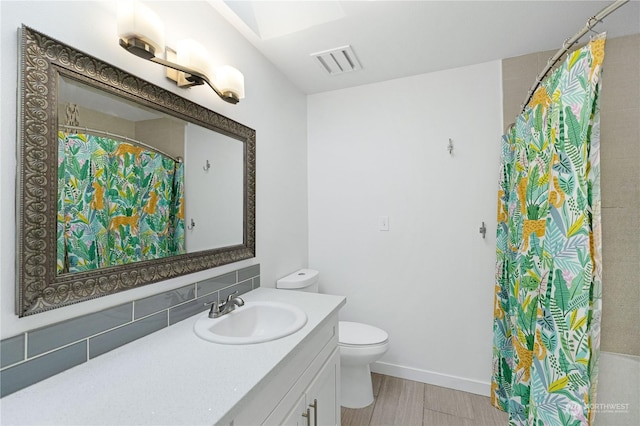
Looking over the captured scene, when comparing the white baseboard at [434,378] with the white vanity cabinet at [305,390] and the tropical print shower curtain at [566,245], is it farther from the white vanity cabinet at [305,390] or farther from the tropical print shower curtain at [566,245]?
the tropical print shower curtain at [566,245]

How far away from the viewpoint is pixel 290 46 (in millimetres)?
1782

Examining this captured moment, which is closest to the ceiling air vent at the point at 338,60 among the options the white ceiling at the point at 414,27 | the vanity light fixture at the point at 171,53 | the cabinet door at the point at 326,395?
the white ceiling at the point at 414,27

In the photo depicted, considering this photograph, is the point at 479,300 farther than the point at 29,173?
Yes

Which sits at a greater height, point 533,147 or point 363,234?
point 533,147

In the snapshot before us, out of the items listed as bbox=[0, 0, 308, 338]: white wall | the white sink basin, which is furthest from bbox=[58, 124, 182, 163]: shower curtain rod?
the white sink basin

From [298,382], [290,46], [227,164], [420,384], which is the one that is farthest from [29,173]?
[420,384]

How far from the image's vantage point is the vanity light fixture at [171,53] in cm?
92

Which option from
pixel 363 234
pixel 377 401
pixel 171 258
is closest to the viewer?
pixel 171 258

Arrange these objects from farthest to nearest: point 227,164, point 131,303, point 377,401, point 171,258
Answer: point 377,401 < point 227,164 < point 171,258 < point 131,303

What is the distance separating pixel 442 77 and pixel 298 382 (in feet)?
7.06

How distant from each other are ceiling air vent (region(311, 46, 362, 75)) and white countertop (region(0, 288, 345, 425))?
1.68 meters

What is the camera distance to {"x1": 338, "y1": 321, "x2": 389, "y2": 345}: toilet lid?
1.83 meters

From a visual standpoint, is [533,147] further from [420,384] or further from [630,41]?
[420,384]

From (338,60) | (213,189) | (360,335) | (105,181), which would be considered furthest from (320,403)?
(338,60)
